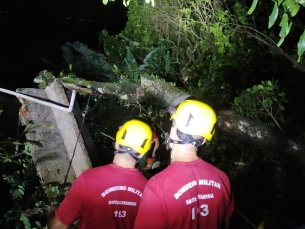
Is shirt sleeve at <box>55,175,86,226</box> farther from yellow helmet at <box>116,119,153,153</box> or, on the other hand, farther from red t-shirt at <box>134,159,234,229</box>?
red t-shirt at <box>134,159,234,229</box>

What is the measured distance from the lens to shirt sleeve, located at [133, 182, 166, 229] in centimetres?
Answer: 180

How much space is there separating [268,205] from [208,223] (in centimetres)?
313

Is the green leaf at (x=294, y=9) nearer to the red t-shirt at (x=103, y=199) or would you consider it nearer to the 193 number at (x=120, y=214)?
the red t-shirt at (x=103, y=199)

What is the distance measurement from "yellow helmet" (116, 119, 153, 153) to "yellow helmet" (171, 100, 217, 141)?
1.66ft

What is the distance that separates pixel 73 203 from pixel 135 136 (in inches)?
32.8

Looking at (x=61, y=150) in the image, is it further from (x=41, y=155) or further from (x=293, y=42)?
(x=293, y=42)

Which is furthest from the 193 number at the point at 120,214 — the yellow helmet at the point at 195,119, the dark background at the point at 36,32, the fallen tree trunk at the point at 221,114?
the dark background at the point at 36,32

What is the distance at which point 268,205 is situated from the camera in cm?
457

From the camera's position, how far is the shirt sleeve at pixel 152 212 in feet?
5.90

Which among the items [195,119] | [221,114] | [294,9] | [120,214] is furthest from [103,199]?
[221,114]

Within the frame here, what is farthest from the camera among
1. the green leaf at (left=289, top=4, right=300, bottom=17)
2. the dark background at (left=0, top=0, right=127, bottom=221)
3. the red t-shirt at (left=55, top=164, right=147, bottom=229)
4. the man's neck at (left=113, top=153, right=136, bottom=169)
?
the dark background at (left=0, top=0, right=127, bottom=221)

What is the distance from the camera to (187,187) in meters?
1.90

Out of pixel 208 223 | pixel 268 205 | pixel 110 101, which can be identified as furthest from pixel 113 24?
pixel 208 223

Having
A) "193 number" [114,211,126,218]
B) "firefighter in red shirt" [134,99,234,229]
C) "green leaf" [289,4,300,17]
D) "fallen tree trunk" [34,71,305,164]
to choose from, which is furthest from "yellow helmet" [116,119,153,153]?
"fallen tree trunk" [34,71,305,164]
